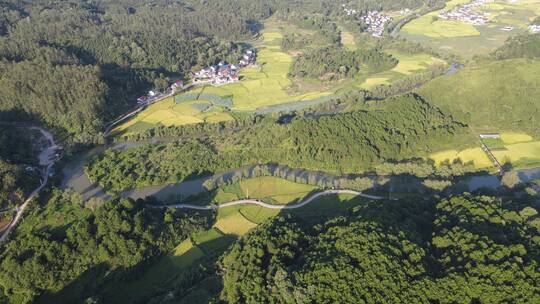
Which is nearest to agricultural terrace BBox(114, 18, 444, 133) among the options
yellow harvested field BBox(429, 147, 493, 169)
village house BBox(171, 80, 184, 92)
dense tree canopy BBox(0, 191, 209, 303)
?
village house BBox(171, 80, 184, 92)

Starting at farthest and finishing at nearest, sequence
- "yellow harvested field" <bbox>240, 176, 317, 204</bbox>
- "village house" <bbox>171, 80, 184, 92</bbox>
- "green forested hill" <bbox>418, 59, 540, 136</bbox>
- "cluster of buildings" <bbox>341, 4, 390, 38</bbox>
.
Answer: "cluster of buildings" <bbox>341, 4, 390, 38</bbox> → "village house" <bbox>171, 80, 184, 92</bbox> → "green forested hill" <bbox>418, 59, 540, 136</bbox> → "yellow harvested field" <bbox>240, 176, 317, 204</bbox>

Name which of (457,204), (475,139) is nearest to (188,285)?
(457,204)

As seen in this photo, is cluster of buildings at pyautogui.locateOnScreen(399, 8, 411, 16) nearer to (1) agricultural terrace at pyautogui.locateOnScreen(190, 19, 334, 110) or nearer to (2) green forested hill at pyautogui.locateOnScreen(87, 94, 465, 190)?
(1) agricultural terrace at pyautogui.locateOnScreen(190, 19, 334, 110)

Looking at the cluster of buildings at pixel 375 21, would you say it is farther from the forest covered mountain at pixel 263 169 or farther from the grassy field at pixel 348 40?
the forest covered mountain at pixel 263 169

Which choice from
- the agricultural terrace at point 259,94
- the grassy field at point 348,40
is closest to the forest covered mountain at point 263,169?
the agricultural terrace at point 259,94

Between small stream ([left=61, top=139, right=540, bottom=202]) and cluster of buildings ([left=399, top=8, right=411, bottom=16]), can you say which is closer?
small stream ([left=61, top=139, right=540, bottom=202])

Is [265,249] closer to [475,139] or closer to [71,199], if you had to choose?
[71,199]

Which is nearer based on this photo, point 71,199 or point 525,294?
point 525,294
